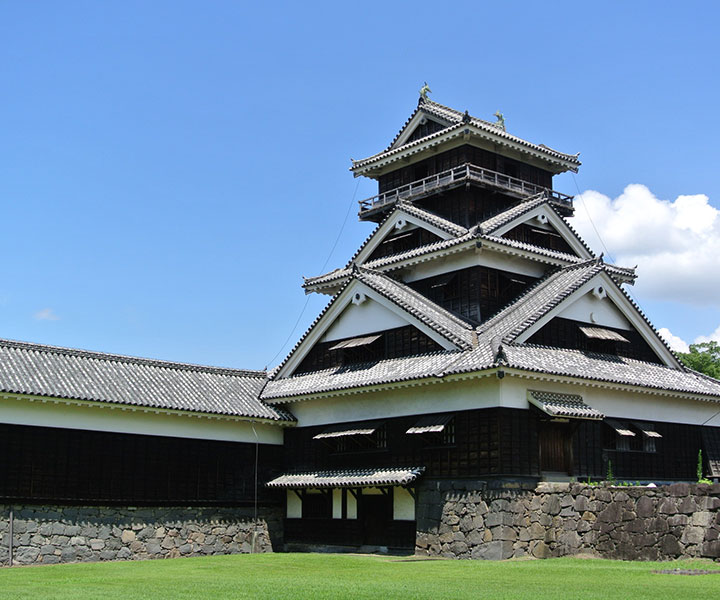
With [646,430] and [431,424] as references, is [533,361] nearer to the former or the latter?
[431,424]

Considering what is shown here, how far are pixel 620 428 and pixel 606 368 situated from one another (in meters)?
2.15

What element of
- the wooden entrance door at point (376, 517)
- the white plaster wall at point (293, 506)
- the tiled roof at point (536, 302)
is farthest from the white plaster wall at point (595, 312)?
the white plaster wall at point (293, 506)

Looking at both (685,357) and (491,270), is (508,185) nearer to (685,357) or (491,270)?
(491,270)

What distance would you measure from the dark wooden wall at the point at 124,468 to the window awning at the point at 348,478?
1.41m

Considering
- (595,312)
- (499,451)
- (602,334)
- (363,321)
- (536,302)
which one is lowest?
(499,451)

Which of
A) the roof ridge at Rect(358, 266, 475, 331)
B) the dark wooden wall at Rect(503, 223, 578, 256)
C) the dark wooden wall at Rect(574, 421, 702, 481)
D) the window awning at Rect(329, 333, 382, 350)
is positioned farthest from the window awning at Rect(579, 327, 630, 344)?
the window awning at Rect(329, 333, 382, 350)

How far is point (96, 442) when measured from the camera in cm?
3159

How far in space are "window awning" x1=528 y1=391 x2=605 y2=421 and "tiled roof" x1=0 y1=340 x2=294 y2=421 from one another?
1123cm

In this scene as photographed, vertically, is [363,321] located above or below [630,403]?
above

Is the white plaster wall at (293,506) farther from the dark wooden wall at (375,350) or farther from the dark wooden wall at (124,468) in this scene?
the dark wooden wall at (375,350)

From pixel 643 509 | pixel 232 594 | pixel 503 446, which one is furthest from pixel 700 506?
pixel 232 594

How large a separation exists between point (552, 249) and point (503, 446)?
40.5ft

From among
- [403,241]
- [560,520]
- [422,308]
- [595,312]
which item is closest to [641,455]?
[595,312]

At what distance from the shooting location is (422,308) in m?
33.6
